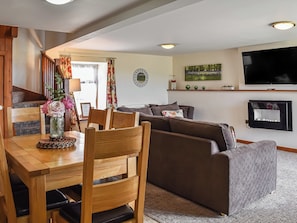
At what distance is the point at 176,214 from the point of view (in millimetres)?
2861

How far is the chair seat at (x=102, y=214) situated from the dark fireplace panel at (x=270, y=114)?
4.83 m

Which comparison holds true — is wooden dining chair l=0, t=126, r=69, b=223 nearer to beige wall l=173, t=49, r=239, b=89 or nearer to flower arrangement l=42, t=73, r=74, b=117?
flower arrangement l=42, t=73, r=74, b=117

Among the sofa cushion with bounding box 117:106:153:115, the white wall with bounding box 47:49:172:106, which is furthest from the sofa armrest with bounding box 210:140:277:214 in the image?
the white wall with bounding box 47:49:172:106

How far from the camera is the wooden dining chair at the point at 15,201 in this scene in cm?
171

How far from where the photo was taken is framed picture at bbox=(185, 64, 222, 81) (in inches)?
283

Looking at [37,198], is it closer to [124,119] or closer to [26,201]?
[26,201]

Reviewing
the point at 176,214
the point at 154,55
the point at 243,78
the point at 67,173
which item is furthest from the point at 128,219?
the point at 154,55

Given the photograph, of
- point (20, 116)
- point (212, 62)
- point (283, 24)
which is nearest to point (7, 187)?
point (20, 116)

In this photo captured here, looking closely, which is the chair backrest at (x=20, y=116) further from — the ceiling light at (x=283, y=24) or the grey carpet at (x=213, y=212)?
the ceiling light at (x=283, y=24)

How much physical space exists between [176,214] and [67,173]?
1.48m

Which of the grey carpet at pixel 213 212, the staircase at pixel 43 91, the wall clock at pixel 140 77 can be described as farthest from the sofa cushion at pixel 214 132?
the wall clock at pixel 140 77

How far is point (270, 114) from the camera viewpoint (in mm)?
5891

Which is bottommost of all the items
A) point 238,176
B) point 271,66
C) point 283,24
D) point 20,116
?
point 238,176

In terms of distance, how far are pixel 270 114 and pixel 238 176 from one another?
140 inches
